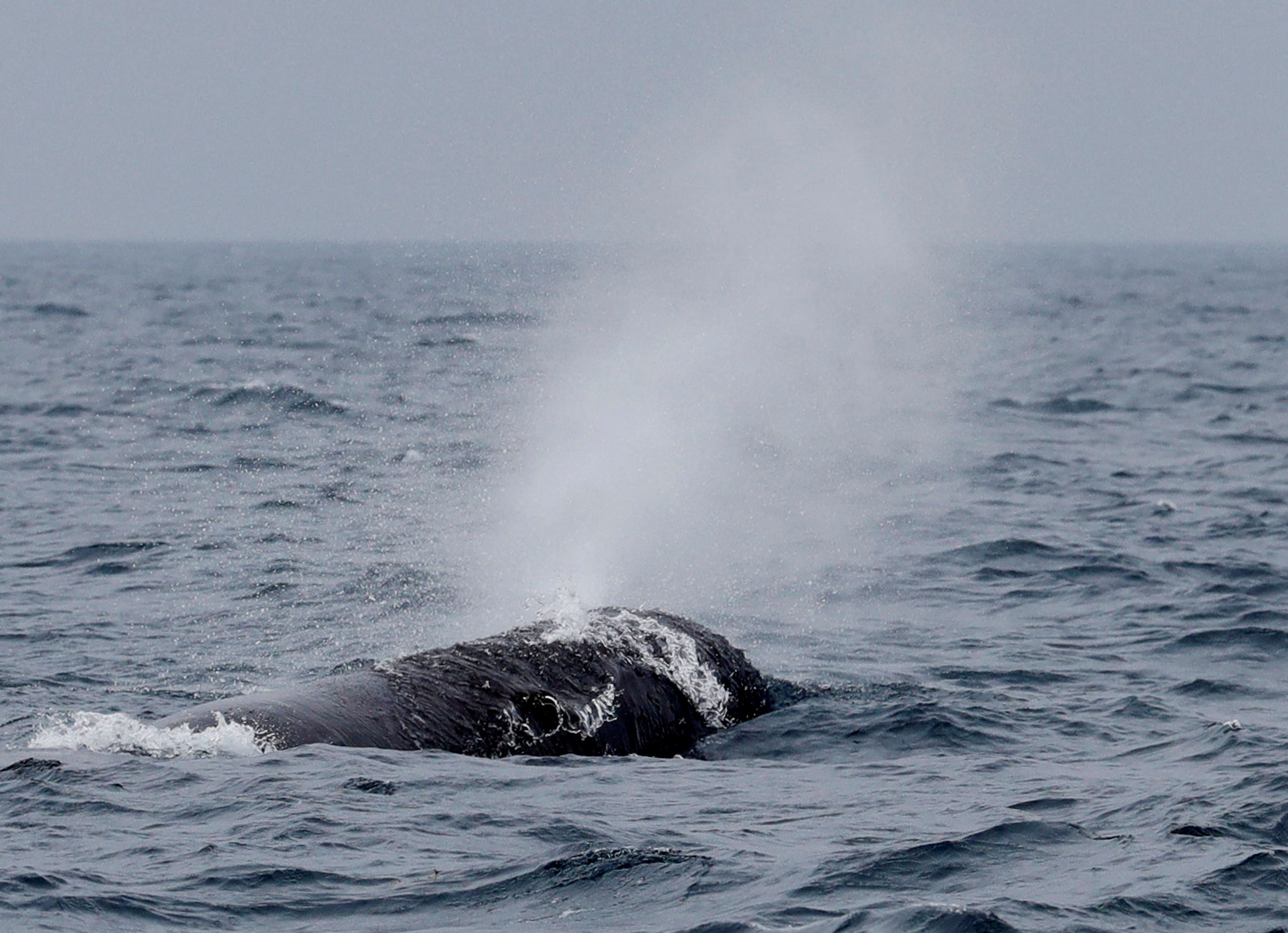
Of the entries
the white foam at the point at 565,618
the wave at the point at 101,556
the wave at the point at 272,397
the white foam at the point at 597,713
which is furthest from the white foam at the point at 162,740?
the wave at the point at 272,397

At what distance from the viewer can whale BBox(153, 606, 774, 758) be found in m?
13.5

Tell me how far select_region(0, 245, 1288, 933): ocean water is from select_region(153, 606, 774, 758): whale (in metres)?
0.42

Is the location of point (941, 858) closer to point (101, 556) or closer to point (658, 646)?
point (658, 646)

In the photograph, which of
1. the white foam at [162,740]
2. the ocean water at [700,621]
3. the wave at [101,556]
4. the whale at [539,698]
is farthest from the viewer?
the wave at [101,556]

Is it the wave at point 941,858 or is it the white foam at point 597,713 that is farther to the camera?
the white foam at point 597,713

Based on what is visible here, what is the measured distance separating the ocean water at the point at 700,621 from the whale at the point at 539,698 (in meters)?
0.42

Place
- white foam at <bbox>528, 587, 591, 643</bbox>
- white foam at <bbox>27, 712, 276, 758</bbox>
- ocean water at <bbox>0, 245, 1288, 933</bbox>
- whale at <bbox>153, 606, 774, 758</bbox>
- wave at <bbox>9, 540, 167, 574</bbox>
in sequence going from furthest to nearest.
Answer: wave at <bbox>9, 540, 167, 574</bbox> < white foam at <bbox>528, 587, 591, 643</bbox> < whale at <bbox>153, 606, 774, 758</bbox> < white foam at <bbox>27, 712, 276, 758</bbox> < ocean water at <bbox>0, 245, 1288, 933</bbox>

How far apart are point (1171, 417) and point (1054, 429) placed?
13.0 feet

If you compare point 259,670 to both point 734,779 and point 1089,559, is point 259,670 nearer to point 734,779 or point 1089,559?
point 734,779

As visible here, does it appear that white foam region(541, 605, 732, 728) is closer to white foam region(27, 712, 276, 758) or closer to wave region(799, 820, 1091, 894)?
white foam region(27, 712, 276, 758)

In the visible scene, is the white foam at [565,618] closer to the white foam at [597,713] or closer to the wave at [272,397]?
the white foam at [597,713]

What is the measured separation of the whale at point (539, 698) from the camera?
13.5 metres

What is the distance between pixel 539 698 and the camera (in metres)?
14.5

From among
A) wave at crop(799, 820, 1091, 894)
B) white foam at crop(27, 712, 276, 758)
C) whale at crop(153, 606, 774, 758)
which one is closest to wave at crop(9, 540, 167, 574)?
whale at crop(153, 606, 774, 758)
